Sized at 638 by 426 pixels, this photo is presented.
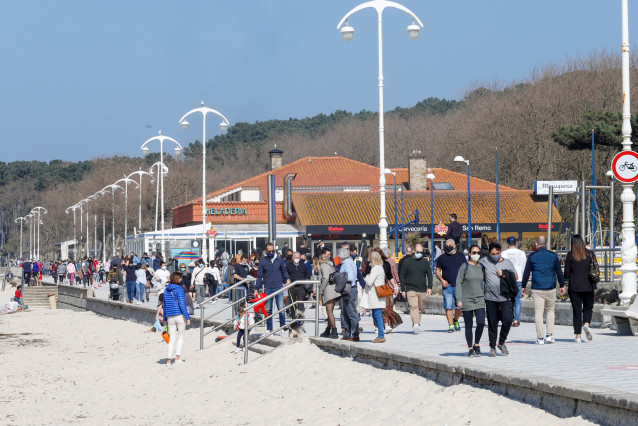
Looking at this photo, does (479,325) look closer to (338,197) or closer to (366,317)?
(366,317)

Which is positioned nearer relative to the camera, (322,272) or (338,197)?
(322,272)

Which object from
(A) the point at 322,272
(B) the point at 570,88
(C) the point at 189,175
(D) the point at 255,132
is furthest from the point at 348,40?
(D) the point at 255,132

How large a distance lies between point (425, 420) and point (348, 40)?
64.8ft

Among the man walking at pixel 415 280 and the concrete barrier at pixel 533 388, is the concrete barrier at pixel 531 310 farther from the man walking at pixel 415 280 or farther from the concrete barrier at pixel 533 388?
the concrete barrier at pixel 533 388

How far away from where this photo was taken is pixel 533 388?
1041 cm

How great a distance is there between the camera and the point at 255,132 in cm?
18088

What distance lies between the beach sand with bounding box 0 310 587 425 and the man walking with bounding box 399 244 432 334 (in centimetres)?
229

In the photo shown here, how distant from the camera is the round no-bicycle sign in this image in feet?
58.3

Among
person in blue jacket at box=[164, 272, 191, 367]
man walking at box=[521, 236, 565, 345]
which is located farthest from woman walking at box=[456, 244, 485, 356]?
person in blue jacket at box=[164, 272, 191, 367]

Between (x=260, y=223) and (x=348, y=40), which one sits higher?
(x=348, y=40)

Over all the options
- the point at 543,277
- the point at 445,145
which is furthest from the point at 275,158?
the point at 543,277

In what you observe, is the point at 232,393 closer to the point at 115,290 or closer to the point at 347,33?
the point at 347,33

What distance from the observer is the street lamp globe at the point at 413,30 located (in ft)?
97.9

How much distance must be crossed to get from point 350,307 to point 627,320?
180 inches
